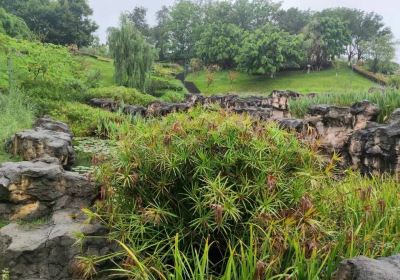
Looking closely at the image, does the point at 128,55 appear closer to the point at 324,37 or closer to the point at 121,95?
the point at 121,95

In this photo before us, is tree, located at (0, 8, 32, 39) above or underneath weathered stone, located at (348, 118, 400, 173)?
above

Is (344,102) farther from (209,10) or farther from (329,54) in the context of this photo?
(209,10)

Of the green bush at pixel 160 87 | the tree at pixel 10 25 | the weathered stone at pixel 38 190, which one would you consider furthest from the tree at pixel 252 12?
the weathered stone at pixel 38 190

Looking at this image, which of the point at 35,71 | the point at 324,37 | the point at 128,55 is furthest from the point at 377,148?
the point at 324,37

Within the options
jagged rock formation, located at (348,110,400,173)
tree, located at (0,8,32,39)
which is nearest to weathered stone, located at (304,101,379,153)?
jagged rock formation, located at (348,110,400,173)

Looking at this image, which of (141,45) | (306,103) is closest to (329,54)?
(141,45)

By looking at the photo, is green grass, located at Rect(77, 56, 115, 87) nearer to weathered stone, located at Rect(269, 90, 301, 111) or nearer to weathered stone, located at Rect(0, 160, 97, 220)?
weathered stone, located at Rect(269, 90, 301, 111)

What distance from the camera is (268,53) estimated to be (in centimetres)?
4594

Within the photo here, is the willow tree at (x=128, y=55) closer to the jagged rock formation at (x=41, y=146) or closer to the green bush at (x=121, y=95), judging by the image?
the green bush at (x=121, y=95)

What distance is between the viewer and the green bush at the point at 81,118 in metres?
14.1

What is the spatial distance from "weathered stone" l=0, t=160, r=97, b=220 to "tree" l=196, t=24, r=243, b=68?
46.6m

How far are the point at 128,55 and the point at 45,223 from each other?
25.2 meters

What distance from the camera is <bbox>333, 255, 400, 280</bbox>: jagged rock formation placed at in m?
2.21

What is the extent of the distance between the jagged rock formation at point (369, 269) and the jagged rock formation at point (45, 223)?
2.52 metres
